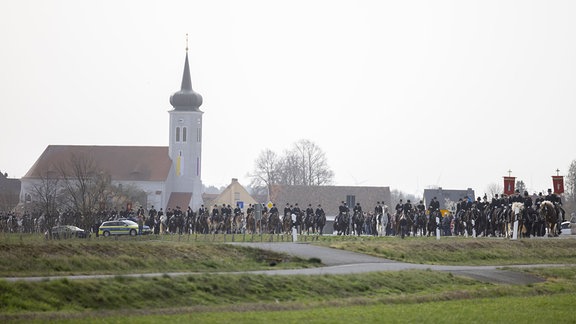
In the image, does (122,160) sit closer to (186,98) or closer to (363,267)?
(186,98)

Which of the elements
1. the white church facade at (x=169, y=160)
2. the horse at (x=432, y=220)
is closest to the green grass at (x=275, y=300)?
the horse at (x=432, y=220)

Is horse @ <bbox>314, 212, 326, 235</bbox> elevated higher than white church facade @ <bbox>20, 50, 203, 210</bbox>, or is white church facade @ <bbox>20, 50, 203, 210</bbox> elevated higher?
white church facade @ <bbox>20, 50, 203, 210</bbox>

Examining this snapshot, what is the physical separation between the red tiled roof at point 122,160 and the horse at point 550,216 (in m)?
89.8

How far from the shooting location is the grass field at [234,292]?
22484mm

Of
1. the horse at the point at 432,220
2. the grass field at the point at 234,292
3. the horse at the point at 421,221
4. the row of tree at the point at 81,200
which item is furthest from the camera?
the row of tree at the point at 81,200

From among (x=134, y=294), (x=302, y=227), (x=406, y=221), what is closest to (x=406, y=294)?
(x=134, y=294)

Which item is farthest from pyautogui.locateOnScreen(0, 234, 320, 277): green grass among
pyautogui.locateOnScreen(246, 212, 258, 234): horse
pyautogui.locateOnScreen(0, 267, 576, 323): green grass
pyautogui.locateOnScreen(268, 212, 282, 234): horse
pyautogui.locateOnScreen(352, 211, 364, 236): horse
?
pyautogui.locateOnScreen(246, 212, 258, 234): horse

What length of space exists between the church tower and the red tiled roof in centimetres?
204

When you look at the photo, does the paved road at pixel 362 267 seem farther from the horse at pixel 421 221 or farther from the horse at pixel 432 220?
the horse at pixel 421 221

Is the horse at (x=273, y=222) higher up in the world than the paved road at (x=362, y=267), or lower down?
higher up

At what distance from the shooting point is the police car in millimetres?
63812

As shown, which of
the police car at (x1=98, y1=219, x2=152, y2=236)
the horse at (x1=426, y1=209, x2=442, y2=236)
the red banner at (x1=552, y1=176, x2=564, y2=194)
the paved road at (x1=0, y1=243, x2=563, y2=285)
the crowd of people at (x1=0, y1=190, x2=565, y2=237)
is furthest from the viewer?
the police car at (x1=98, y1=219, x2=152, y2=236)

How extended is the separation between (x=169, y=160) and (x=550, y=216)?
93.5 metres

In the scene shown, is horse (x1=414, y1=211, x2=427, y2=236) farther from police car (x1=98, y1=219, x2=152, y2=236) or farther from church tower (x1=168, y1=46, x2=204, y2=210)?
church tower (x1=168, y1=46, x2=204, y2=210)
